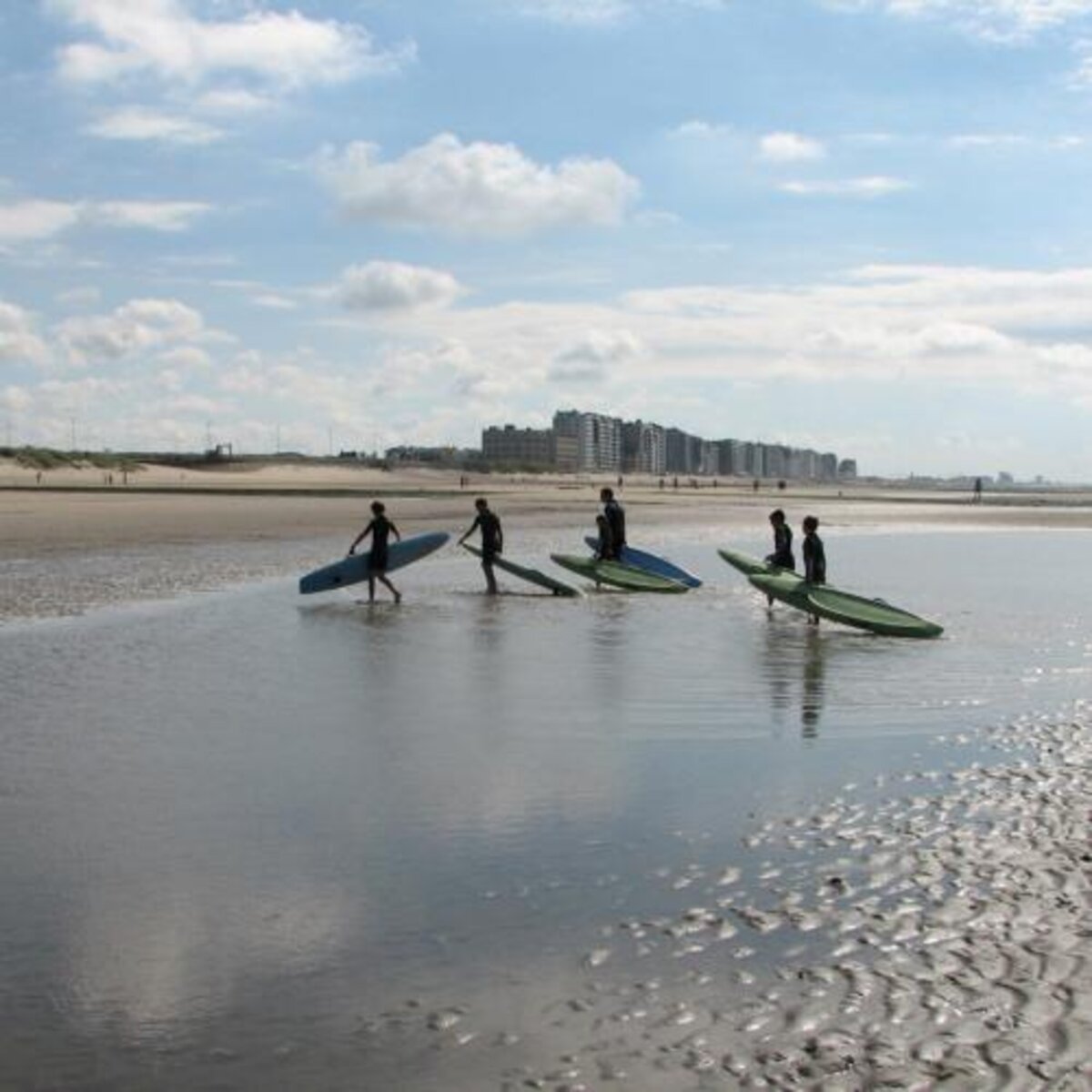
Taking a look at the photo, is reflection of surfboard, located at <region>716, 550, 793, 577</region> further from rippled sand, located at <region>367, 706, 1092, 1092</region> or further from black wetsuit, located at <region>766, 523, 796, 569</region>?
rippled sand, located at <region>367, 706, 1092, 1092</region>

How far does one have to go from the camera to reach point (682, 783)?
27.4ft

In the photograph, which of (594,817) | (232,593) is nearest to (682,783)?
(594,817)

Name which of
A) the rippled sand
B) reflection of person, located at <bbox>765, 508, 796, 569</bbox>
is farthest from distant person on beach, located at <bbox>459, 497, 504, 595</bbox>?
the rippled sand

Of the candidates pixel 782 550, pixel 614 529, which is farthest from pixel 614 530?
pixel 782 550

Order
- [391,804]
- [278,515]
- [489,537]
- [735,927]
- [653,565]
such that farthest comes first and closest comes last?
1. [278,515]
2. [653,565]
3. [489,537]
4. [391,804]
5. [735,927]

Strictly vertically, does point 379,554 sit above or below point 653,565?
above

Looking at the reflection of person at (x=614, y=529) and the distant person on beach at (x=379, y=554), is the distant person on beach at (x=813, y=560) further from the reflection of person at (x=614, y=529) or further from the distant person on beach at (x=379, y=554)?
the distant person on beach at (x=379, y=554)

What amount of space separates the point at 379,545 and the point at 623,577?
457 centimetres

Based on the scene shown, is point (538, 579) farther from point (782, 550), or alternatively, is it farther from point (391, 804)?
point (391, 804)

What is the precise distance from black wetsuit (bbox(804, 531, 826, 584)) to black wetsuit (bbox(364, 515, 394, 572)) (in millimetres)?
6384

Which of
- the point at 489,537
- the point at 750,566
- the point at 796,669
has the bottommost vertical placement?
the point at 796,669

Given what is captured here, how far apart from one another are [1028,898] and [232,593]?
53.7ft

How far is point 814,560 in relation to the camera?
17516 mm

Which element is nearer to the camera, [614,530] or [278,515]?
[614,530]
